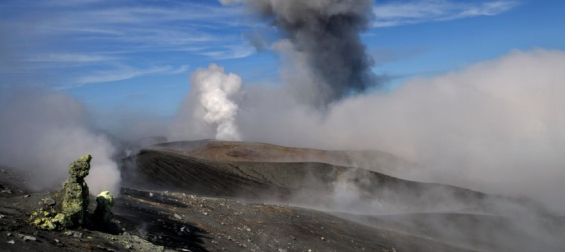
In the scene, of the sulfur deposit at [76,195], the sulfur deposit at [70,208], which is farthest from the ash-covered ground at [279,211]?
the sulfur deposit at [76,195]

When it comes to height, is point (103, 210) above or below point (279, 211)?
below

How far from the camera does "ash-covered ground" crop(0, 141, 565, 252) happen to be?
1672 cm

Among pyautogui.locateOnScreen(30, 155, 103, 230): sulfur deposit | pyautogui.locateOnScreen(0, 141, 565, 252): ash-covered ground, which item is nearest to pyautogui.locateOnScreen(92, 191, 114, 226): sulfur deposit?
pyautogui.locateOnScreen(30, 155, 103, 230): sulfur deposit

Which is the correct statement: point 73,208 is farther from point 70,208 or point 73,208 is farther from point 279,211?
point 279,211

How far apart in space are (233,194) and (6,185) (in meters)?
34.1

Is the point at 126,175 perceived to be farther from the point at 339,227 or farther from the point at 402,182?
the point at 402,182

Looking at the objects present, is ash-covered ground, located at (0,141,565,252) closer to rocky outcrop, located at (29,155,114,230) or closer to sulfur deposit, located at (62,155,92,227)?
rocky outcrop, located at (29,155,114,230)

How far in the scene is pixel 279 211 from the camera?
33.2 m

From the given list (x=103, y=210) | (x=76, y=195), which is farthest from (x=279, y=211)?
(x=76, y=195)

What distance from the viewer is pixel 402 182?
73250 millimetres

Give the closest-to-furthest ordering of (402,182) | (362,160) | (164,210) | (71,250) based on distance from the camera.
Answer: (71,250) < (164,210) < (402,182) < (362,160)

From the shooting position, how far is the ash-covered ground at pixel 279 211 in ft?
54.9

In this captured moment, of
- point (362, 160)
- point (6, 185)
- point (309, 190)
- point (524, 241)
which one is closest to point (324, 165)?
point (309, 190)

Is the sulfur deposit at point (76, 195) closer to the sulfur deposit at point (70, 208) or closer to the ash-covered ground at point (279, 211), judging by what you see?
the sulfur deposit at point (70, 208)
